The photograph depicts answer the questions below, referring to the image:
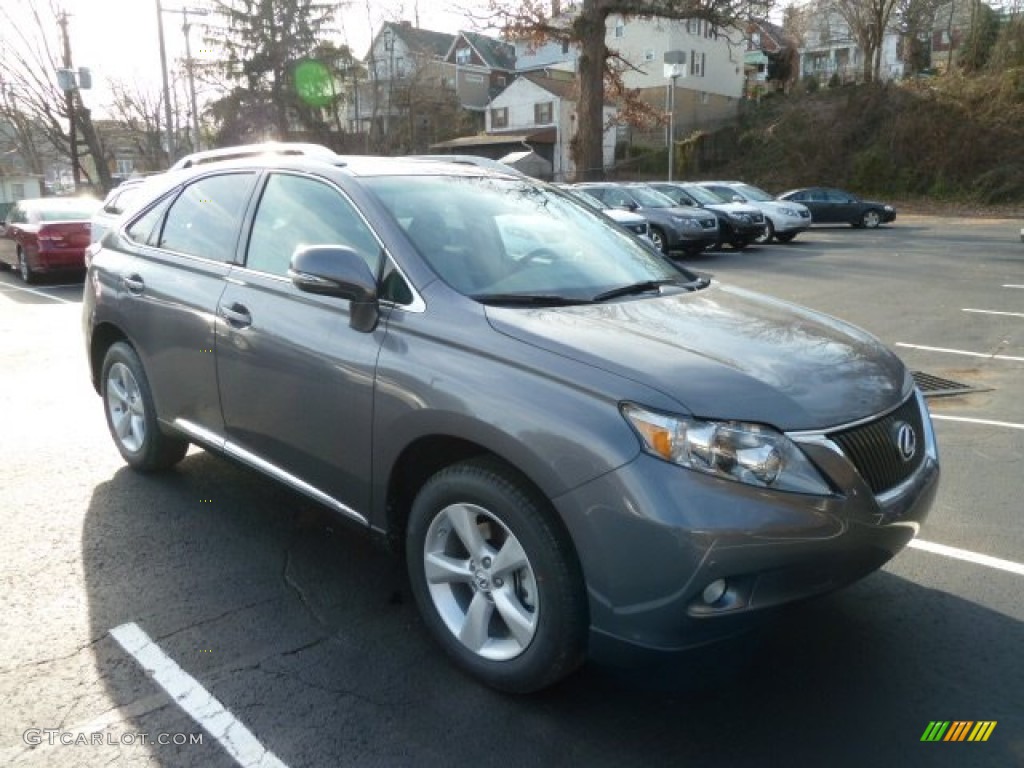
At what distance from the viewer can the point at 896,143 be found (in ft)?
124

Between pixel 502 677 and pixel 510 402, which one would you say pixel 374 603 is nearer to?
pixel 502 677

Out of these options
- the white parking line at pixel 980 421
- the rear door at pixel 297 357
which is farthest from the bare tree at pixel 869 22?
the rear door at pixel 297 357

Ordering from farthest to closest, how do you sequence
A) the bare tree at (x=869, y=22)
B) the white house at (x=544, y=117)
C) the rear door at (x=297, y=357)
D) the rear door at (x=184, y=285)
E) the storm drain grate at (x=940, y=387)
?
the white house at (x=544, y=117), the bare tree at (x=869, y=22), the storm drain grate at (x=940, y=387), the rear door at (x=184, y=285), the rear door at (x=297, y=357)

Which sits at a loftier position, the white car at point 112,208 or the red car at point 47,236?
the white car at point 112,208

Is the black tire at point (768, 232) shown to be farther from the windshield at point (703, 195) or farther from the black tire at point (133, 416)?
the black tire at point (133, 416)

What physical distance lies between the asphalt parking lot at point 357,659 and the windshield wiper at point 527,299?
1.30 metres

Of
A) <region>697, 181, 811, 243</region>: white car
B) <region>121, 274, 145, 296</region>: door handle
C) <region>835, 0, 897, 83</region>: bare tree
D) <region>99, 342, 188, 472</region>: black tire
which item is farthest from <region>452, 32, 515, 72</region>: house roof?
<region>121, 274, 145, 296</region>: door handle

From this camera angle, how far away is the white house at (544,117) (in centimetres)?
5188

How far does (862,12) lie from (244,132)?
3484 centimetres

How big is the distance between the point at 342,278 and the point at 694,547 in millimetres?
1561

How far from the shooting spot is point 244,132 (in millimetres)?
43469

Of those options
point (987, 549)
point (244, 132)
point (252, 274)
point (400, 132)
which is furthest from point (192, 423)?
point (400, 132)

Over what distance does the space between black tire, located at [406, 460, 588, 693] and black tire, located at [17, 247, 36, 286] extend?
14.8 meters

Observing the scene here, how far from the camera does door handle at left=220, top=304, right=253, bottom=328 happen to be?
3.74 m
